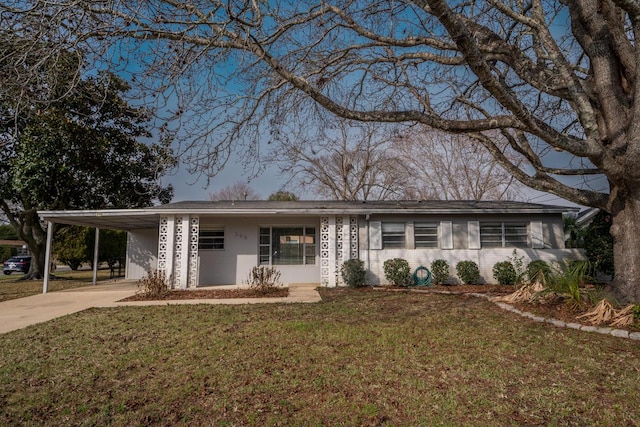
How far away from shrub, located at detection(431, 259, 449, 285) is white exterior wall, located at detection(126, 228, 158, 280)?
12.3m

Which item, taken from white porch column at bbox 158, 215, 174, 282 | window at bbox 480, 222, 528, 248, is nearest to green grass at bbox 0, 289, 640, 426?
white porch column at bbox 158, 215, 174, 282

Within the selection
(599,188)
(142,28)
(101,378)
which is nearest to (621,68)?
(599,188)

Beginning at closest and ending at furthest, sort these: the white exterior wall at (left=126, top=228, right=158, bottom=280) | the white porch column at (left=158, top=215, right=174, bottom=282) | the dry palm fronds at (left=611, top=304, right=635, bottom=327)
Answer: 1. the dry palm fronds at (left=611, top=304, right=635, bottom=327)
2. the white porch column at (left=158, top=215, right=174, bottom=282)
3. the white exterior wall at (left=126, top=228, right=158, bottom=280)

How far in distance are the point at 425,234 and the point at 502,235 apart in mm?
2831

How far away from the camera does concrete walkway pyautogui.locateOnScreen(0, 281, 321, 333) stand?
7.72 meters

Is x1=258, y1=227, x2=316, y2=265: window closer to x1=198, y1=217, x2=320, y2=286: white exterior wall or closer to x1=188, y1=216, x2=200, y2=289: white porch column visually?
x1=198, y1=217, x2=320, y2=286: white exterior wall

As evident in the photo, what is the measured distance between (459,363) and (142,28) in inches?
220

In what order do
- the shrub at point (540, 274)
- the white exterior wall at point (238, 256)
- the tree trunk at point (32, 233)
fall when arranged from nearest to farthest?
the shrub at point (540, 274)
the white exterior wall at point (238, 256)
the tree trunk at point (32, 233)

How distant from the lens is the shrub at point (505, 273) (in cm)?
1204

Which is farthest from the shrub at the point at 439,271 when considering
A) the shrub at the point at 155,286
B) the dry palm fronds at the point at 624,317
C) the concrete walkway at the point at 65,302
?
the shrub at the point at 155,286

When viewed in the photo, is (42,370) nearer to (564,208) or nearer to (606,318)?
(606,318)

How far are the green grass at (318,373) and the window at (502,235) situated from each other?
6.50 metres

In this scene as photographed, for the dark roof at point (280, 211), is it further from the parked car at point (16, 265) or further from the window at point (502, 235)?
the parked car at point (16, 265)

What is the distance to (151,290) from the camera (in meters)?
10.5
